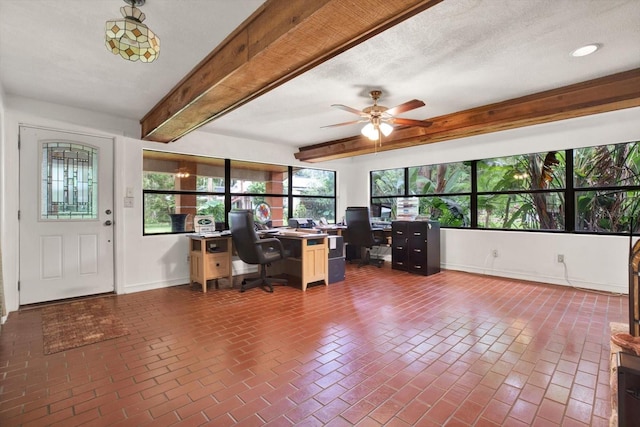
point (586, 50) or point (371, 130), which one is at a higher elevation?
point (586, 50)

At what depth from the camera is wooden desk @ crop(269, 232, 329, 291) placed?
4293 millimetres

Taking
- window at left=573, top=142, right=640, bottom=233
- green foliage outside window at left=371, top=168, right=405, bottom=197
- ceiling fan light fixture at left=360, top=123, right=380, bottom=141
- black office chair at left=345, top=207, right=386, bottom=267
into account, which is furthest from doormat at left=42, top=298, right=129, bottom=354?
window at left=573, top=142, right=640, bottom=233

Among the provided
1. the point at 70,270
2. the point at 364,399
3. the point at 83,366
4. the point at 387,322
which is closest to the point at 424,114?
the point at 387,322

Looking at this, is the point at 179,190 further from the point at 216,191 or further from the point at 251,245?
the point at 251,245

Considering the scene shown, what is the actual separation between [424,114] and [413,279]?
252 centimetres

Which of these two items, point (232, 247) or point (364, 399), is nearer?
point (364, 399)

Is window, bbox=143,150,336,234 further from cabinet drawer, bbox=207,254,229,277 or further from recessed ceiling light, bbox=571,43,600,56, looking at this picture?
recessed ceiling light, bbox=571,43,600,56

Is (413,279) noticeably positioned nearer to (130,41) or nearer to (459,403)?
(459,403)

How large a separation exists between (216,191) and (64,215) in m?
2.01

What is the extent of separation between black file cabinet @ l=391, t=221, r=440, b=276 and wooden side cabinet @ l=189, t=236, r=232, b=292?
116 inches

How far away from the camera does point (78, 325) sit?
3.01m

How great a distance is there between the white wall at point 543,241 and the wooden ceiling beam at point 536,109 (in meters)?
1.14

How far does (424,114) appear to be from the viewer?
412cm

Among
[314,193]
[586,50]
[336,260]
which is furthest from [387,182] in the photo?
[586,50]
